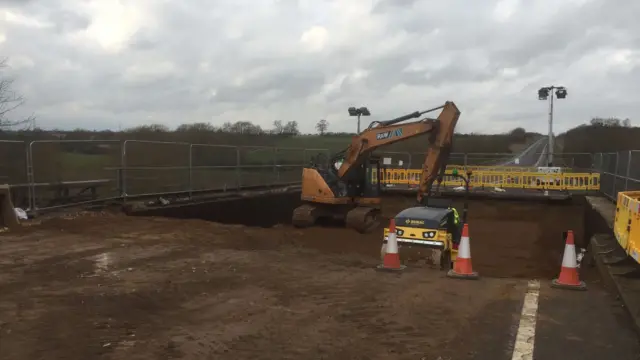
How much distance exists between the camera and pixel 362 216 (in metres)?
17.0

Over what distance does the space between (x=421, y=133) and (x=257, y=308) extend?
1158cm

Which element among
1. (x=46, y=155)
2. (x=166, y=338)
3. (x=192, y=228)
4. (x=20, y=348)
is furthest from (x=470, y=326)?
(x=46, y=155)

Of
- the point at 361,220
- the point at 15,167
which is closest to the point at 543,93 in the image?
the point at 361,220

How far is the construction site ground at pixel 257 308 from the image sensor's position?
15.8 feet

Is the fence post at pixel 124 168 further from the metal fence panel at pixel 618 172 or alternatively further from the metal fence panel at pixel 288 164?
the metal fence panel at pixel 618 172

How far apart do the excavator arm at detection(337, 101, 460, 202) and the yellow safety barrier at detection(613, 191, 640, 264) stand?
6984mm

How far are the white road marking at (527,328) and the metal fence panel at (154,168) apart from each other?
451 inches

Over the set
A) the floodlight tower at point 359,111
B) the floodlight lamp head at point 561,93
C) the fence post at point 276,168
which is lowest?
the fence post at point 276,168

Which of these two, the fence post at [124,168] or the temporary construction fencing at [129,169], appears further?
the fence post at [124,168]

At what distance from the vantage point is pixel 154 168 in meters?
15.8

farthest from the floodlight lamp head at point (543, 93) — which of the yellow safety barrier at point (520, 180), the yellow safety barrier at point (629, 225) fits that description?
the yellow safety barrier at point (629, 225)

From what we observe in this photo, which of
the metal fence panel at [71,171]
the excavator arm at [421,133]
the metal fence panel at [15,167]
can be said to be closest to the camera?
the metal fence panel at [15,167]

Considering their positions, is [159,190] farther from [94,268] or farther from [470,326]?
[470,326]

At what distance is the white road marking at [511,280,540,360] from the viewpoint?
187 inches
